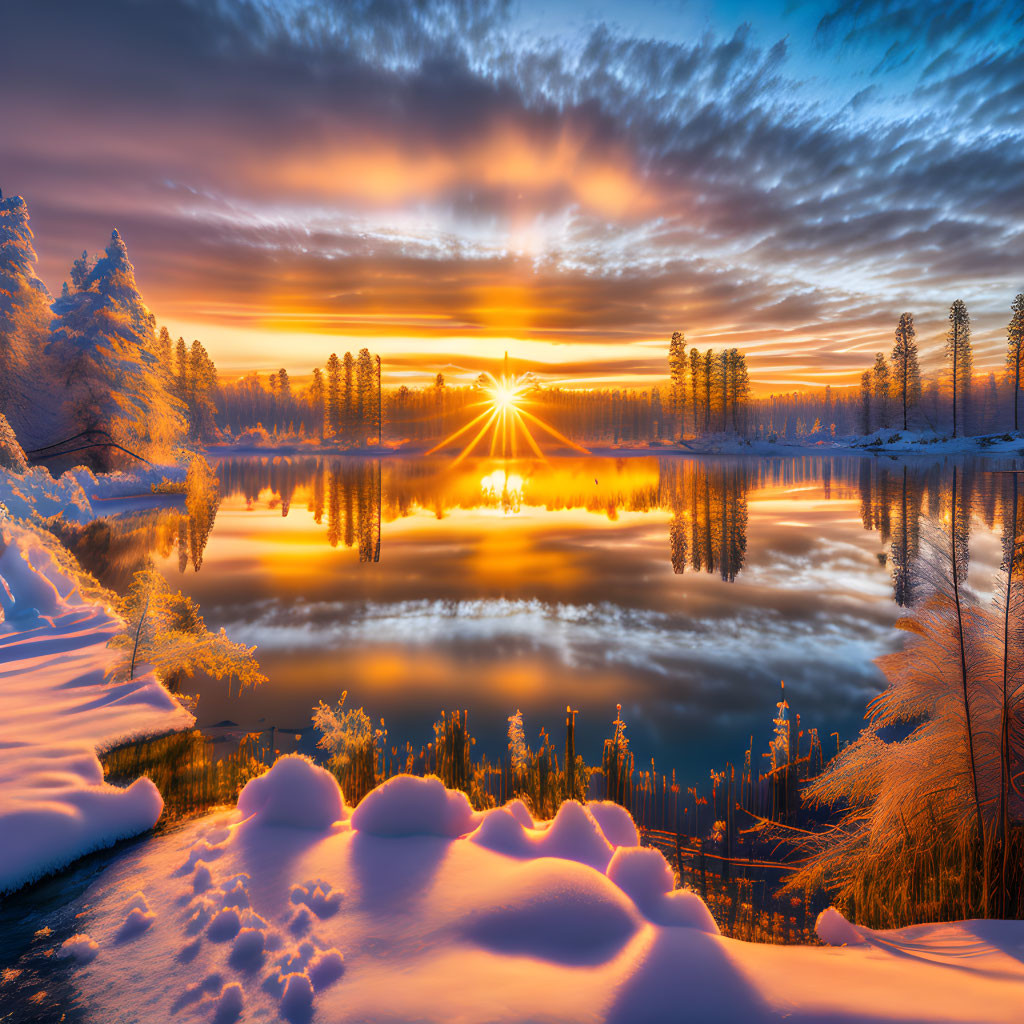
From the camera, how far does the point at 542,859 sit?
13.2ft

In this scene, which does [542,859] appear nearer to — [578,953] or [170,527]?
[578,953]

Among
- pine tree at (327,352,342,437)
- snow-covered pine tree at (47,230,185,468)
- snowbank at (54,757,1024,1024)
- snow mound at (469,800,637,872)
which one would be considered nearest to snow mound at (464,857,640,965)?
snowbank at (54,757,1024,1024)

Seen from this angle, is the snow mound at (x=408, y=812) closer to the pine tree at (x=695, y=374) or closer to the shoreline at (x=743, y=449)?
the shoreline at (x=743, y=449)

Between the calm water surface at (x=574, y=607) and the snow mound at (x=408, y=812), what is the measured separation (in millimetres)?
3598

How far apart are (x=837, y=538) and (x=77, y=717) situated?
2415 cm

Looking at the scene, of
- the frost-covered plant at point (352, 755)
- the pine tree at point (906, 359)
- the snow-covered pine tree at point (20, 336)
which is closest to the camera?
the frost-covered plant at point (352, 755)

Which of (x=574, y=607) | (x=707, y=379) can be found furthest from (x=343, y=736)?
(x=707, y=379)

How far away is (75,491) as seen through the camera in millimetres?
24609

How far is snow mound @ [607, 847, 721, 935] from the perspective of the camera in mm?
3625

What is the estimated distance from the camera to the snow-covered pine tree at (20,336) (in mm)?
28031

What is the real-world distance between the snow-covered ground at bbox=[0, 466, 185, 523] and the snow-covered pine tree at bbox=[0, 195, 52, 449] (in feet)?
10.7

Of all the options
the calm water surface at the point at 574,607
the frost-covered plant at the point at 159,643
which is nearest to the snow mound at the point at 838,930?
the calm water surface at the point at 574,607

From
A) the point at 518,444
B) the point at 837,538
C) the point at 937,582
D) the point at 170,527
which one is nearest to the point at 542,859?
the point at 937,582

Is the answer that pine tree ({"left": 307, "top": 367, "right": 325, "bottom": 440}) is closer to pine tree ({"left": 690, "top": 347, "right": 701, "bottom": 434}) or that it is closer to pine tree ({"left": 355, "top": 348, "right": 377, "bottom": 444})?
pine tree ({"left": 355, "top": 348, "right": 377, "bottom": 444})
